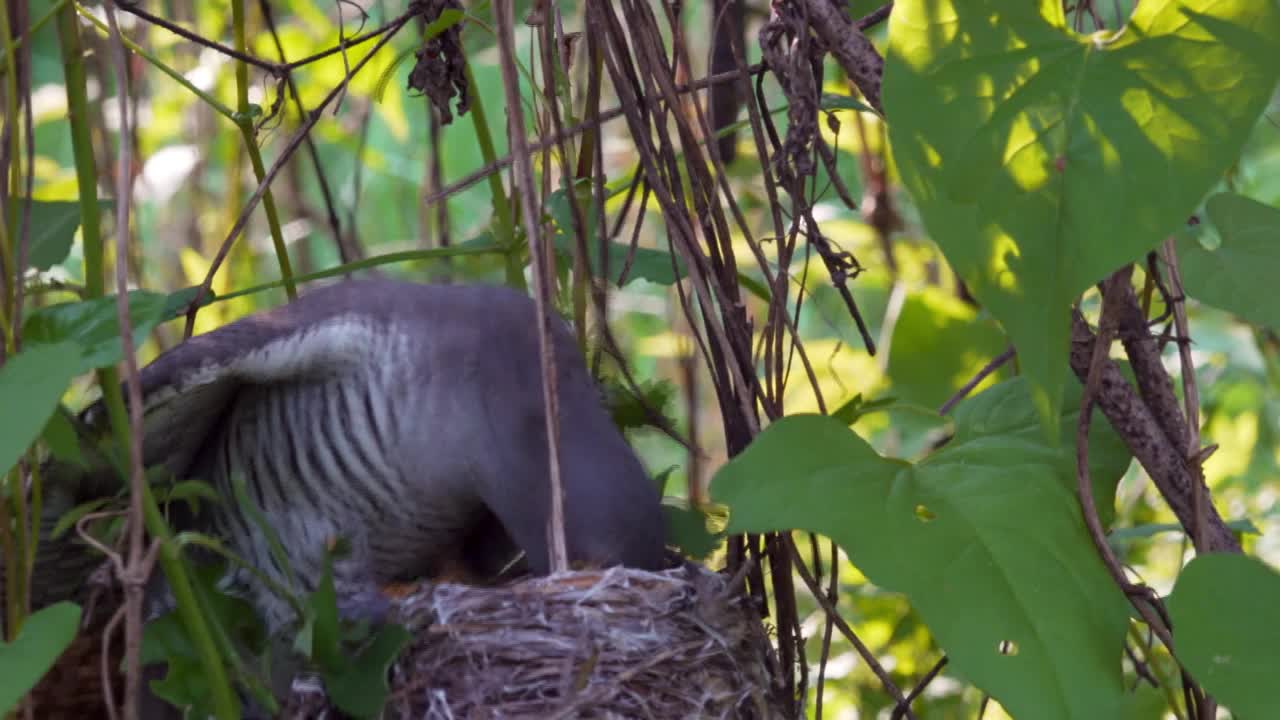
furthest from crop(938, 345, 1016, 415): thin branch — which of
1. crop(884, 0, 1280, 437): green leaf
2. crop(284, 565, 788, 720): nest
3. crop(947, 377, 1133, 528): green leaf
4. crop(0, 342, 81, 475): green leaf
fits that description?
crop(0, 342, 81, 475): green leaf

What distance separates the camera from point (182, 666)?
1227 millimetres

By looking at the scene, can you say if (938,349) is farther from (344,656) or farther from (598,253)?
(344,656)

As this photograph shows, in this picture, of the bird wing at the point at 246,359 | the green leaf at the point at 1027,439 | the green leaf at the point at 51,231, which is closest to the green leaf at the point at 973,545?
the green leaf at the point at 1027,439

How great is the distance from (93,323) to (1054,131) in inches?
28.2

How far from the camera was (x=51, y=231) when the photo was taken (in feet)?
5.18

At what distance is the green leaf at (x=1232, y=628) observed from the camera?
3.57 ft

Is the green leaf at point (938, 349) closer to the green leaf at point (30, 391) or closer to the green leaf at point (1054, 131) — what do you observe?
the green leaf at point (1054, 131)

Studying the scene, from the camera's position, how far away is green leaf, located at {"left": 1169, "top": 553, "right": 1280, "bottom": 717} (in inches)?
42.8

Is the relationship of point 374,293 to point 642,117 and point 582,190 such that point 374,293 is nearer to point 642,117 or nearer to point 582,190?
point 582,190

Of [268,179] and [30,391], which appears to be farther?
[268,179]

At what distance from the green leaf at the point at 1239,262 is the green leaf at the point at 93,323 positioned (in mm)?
814

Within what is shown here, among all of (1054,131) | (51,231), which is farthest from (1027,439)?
(51,231)

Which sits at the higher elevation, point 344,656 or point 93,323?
point 93,323

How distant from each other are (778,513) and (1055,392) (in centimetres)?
24
